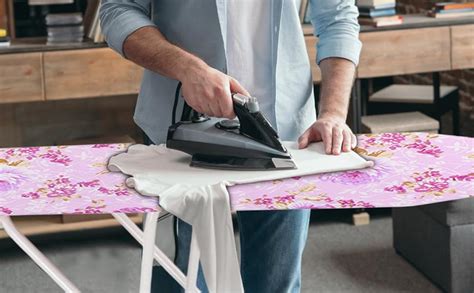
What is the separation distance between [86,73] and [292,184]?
203 cm

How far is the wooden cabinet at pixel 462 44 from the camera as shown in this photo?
153 inches

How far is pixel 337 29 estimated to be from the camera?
7.18 ft

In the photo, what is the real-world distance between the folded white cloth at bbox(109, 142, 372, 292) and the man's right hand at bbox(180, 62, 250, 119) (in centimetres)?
11

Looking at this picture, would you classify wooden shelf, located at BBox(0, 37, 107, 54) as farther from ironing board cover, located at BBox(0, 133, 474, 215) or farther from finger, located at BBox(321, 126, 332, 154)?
finger, located at BBox(321, 126, 332, 154)

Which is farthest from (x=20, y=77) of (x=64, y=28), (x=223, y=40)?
(x=223, y=40)

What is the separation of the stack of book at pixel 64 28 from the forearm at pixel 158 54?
176 cm

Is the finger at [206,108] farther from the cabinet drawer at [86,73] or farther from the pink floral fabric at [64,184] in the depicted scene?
the cabinet drawer at [86,73]

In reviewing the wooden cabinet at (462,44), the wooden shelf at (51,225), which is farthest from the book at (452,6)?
the wooden shelf at (51,225)

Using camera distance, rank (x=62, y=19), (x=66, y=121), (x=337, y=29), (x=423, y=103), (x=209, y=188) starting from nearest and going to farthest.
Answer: (x=209, y=188), (x=337, y=29), (x=62, y=19), (x=66, y=121), (x=423, y=103)

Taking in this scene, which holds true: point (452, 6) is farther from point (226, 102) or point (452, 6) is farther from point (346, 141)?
point (226, 102)

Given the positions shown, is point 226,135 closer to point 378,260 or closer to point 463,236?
point 463,236

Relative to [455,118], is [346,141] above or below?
above

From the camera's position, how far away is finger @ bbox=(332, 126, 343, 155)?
76.0 inches

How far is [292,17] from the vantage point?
212cm
